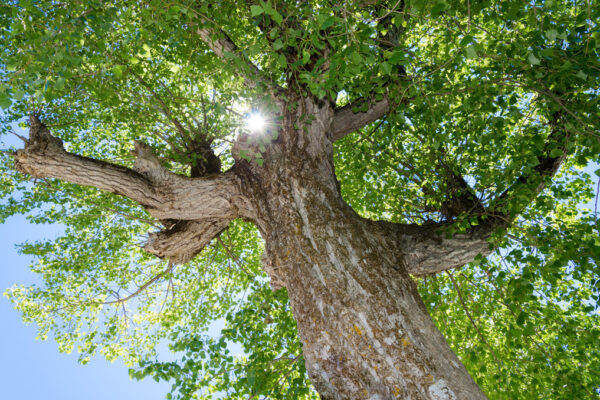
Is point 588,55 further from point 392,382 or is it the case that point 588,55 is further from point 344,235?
point 392,382

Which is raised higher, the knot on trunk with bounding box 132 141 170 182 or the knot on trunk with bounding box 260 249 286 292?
the knot on trunk with bounding box 132 141 170 182

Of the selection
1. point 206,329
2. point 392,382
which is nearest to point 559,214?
point 392,382

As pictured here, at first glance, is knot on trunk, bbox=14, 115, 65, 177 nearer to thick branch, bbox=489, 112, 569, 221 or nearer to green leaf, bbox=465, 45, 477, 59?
green leaf, bbox=465, 45, 477, 59

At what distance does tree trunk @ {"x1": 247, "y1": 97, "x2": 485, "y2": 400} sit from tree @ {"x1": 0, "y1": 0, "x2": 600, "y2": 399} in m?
0.02

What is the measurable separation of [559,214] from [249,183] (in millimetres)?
6612

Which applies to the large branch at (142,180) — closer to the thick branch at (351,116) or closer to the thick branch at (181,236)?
the thick branch at (181,236)

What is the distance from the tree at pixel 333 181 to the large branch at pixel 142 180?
0.09ft

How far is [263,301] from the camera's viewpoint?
18.7 ft

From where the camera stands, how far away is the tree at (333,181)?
3043mm

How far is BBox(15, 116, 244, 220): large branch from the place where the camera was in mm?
4562

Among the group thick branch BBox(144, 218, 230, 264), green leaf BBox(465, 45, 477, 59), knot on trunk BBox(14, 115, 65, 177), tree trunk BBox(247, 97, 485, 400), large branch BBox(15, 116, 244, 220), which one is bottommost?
tree trunk BBox(247, 97, 485, 400)

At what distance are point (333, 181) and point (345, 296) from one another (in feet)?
5.70

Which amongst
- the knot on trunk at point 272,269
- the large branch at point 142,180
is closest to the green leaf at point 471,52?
the knot on trunk at point 272,269

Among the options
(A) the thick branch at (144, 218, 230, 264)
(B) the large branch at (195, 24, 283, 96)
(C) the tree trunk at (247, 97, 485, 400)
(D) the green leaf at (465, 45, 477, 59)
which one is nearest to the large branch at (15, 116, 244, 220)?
(A) the thick branch at (144, 218, 230, 264)
